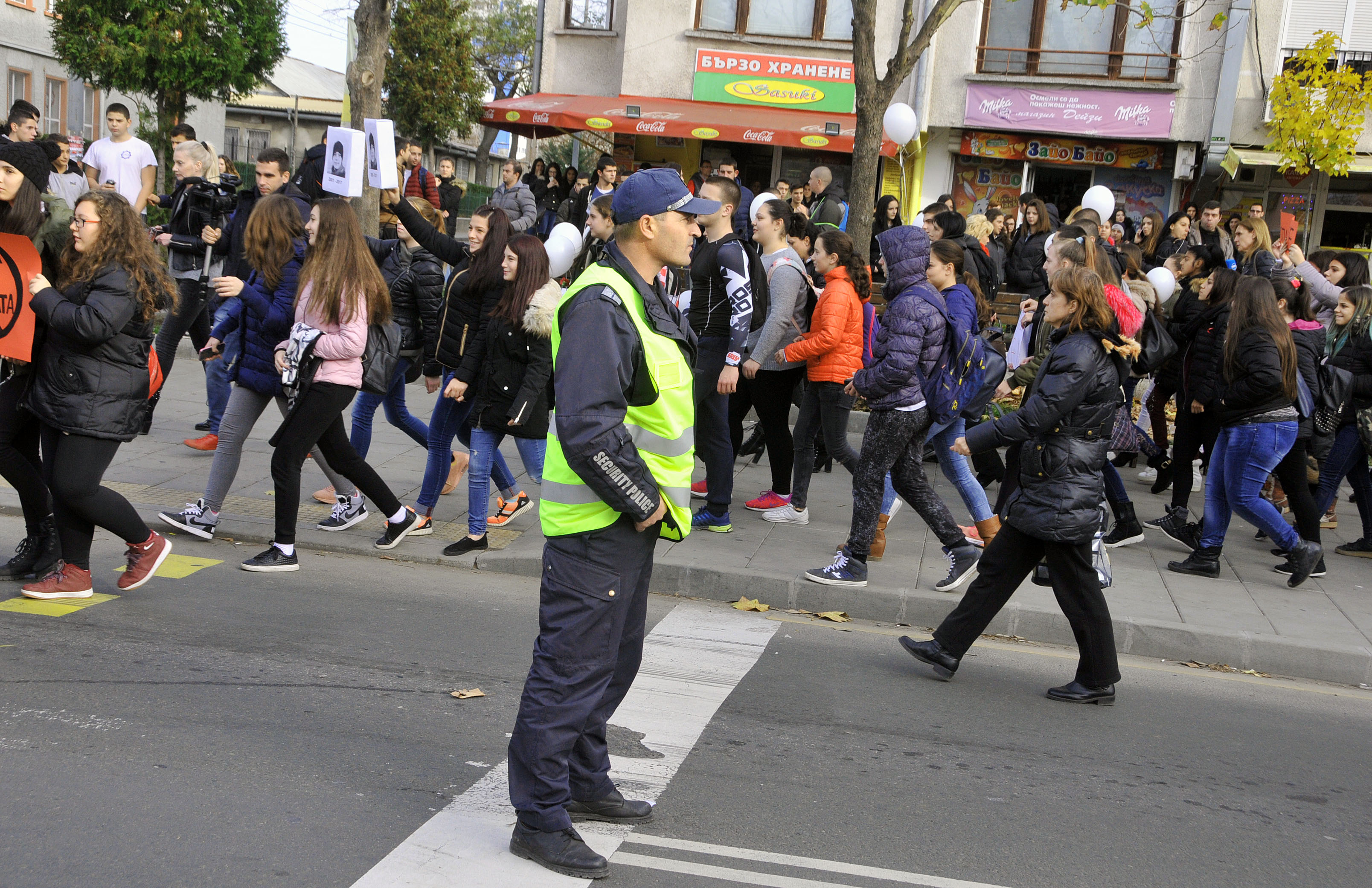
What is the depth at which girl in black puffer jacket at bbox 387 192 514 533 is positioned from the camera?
23.1ft

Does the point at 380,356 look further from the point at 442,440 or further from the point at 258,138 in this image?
the point at 258,138

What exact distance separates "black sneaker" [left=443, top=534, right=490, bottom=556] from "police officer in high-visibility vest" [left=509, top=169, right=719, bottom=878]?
3.70m

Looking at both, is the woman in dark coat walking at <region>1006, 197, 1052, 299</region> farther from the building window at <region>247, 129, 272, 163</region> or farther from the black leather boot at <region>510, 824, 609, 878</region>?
the building window at <region>247, 129, 272, 163</region>

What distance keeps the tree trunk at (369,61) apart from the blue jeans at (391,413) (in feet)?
15.7

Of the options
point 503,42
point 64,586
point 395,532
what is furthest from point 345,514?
point 503,42

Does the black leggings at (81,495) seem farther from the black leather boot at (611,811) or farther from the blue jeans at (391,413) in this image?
the black leather boot at (611,811)

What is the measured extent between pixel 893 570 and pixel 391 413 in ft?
11.4

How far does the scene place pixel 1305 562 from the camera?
7520 millimetres

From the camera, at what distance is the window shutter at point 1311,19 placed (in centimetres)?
A: 1945

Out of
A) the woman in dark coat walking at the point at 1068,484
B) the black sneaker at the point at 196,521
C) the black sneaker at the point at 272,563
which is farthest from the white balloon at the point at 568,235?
the woman in dark coat walking at the point at 1068,484

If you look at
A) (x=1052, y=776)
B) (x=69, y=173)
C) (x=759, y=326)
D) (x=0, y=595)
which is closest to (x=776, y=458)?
(x=759, y=326)

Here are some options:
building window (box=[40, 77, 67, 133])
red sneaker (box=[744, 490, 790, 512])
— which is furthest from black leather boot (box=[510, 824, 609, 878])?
building window (box=[40, 77, 67, 133])

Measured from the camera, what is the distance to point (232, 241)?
9.16 m

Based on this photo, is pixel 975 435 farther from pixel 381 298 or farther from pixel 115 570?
pixel 115 570
